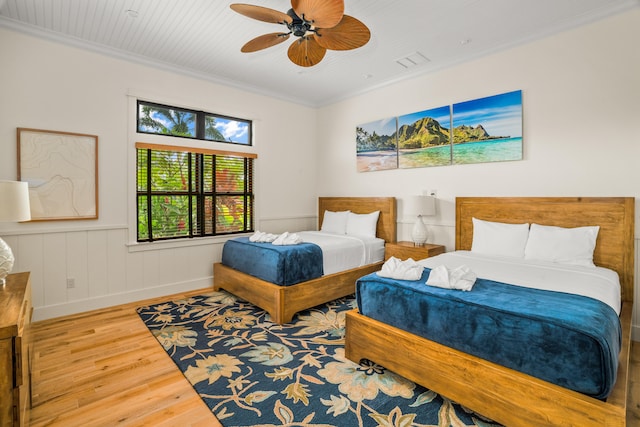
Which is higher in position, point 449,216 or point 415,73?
point 415,73

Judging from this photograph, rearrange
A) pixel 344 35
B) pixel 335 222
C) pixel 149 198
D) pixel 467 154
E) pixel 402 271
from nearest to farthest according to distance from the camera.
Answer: pixel 402 271, pixel 344 35, pixel 467 154, pixel 149 198, pixel 335 222

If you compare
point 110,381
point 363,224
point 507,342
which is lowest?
point 110,381

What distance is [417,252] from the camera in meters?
3.80

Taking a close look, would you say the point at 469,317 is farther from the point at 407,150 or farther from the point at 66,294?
the point at 66,294

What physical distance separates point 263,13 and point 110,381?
2800 millimetres

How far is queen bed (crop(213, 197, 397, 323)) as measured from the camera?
3.17m

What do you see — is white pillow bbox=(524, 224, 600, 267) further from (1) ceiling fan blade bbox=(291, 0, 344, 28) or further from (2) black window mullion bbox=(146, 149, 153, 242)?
(2) black window mullion bbox=(146, 149, 153, 242)

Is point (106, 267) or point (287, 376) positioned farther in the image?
point (106, 267)

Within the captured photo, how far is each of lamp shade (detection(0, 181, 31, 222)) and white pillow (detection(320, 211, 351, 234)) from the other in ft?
11.8

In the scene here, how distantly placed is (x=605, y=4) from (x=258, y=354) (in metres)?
4.20

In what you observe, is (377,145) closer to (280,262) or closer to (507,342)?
(280,262)

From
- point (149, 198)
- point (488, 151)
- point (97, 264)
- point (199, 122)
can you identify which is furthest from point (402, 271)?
point (199, 122)

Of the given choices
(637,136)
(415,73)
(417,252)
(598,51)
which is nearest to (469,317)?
(417,252)

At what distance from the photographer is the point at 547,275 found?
2.41 m
